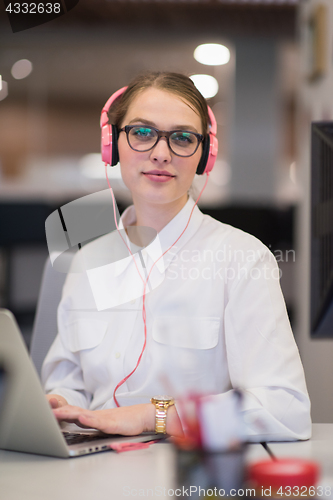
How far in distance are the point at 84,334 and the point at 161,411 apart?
13.7 inches

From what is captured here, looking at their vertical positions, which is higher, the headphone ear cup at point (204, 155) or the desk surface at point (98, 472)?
the headphone ear cup at point (204, 155)

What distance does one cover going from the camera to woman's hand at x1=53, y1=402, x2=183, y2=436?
75 centimetres

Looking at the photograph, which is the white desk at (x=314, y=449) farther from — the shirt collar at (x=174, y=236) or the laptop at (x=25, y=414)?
the shirt collar at (x=174, y=236)

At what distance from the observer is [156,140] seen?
0.98 metres

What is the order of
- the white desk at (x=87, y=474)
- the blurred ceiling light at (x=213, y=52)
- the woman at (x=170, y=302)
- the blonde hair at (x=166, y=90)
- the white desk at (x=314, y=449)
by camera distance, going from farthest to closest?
the blurred ceiling light at (x=213, y=52) < the blonde hair at (x=166, y=90) < the woman at (x=170, y=302) < the white desk at (x=314, y=449) < the white desk at (x=87, y=474)

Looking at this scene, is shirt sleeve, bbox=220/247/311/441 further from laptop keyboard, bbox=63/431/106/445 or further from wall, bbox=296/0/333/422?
laptop keyboard, bbox=63/431/106/445

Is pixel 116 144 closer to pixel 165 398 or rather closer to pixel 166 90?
pixel 166 90

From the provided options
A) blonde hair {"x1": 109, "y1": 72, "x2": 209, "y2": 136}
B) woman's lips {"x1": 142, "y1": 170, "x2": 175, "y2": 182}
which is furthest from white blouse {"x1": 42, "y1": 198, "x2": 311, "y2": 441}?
blonde hair {"x1": 109, "y1": 72, "x2": 209, "y2": 136}

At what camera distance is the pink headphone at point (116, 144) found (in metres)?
1.05

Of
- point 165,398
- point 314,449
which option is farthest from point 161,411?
point 314,449

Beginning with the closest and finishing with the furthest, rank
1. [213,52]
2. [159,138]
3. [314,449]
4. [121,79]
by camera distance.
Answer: [314,449] < [159,138] < [121,79] < [213,52]

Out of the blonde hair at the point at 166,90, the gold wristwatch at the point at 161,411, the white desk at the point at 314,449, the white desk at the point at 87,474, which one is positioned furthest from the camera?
the blonde hair at the point at 166,90

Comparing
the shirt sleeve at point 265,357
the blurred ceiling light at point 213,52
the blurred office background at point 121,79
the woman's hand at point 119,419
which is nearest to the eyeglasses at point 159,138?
the shirt sleeve at point 265,357

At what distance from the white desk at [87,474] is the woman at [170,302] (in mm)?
206
